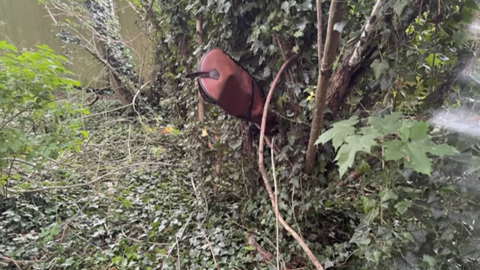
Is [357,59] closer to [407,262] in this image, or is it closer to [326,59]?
[326,59]

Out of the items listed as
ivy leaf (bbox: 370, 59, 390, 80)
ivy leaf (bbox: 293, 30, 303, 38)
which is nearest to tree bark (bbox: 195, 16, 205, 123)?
ivy leaf (bbox: 293, 30, 303, 38)

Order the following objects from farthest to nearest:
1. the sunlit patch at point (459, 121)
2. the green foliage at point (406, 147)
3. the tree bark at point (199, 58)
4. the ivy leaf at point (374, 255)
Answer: the tree bark at point (199, 58) → the ivy leaf at point (374, 255) → the sunlit patch at point (459, 121) → the green foliage at point (406, 147)

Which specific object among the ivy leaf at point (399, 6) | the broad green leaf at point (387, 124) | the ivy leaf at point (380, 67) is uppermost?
the ivy leaf at point (399, 6)

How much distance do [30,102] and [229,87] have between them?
1455 mm

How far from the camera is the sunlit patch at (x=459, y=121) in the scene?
95 cm

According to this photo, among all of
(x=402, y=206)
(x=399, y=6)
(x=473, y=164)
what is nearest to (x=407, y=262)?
(x=402, y=206)

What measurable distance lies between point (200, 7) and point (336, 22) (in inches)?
47.2

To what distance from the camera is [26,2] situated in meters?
5.92

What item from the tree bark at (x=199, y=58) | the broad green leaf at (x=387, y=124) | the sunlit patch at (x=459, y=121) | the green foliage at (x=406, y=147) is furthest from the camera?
the tree bark at (x=199, y=58)

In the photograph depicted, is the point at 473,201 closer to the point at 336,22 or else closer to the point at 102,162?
the point at 336,22

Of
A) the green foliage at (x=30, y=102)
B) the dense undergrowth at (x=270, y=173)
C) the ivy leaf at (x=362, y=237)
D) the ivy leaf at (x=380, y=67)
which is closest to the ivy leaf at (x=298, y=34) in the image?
the dense undergrowth at (x=270, y=173)

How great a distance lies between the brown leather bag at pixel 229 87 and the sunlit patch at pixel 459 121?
89 cm

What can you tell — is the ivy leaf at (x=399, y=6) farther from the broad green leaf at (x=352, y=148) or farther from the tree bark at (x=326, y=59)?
the broad green leaf at (x=352, y=148)

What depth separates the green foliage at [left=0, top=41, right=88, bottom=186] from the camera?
1.86m
